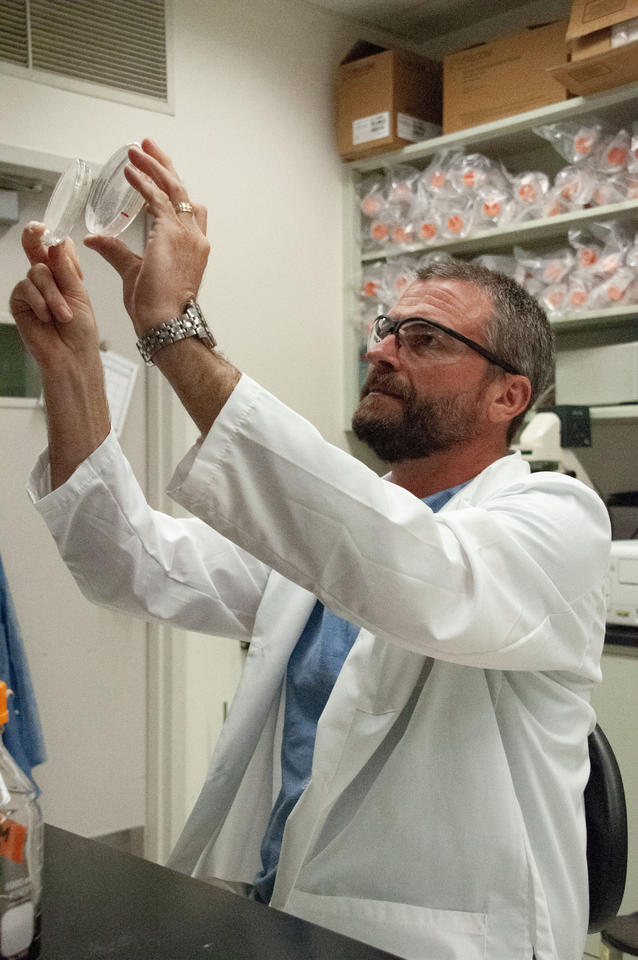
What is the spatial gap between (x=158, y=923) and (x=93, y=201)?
0.77m

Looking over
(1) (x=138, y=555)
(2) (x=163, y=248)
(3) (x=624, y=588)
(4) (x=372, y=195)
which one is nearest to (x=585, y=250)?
(4) (x=372, y=195)

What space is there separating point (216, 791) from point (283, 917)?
481 millimetres

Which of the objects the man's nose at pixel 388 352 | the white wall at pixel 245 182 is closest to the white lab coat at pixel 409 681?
the man's nose at pixel 388 352

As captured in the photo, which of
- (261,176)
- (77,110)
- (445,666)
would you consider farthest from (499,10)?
(445,666)

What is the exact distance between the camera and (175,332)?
873mm

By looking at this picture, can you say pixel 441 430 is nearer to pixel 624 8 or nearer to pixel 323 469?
pixel 323 469

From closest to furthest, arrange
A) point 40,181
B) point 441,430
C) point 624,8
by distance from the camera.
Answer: point 441,430
point 624,8
point 40,181

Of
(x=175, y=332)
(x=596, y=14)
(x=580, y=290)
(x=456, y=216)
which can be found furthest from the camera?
(x=456, y=216)

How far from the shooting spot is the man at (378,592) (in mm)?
894

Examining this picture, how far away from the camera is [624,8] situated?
234 cm

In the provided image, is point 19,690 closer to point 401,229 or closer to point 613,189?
point 401,229

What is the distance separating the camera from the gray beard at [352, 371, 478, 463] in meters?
1.37

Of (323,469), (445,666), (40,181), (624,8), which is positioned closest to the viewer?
(323,469)

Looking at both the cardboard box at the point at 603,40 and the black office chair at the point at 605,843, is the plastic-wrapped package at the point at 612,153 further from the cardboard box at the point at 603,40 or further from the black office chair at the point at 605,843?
the black office chair at the point at 605,843
